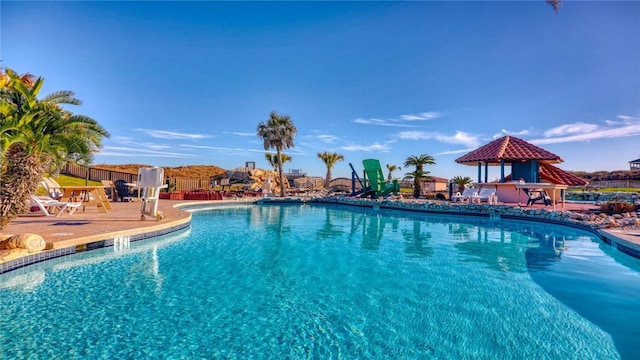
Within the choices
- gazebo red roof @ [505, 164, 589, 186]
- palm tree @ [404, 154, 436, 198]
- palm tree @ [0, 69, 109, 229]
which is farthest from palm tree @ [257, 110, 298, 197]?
palm tree @ [0, 69, 109, 229]

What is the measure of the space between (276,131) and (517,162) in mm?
16901

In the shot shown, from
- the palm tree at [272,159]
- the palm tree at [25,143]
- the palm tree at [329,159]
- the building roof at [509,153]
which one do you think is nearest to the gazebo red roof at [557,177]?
the building roof at [509,153]

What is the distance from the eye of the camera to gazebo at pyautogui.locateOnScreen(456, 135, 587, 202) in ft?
52.4

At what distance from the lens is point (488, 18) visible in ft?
47.0

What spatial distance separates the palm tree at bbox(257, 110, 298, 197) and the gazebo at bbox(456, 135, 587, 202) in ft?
43.9

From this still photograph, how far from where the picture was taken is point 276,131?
25547 millimetres

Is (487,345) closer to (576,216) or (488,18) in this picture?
(576,216)

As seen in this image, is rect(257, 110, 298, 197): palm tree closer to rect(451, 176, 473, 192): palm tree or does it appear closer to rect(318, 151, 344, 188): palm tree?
rect(318, 151, 344, 188): palm tree

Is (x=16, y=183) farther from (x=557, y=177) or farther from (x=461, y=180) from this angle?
(x=461, y=180)

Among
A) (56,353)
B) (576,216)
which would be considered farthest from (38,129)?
(576,216)

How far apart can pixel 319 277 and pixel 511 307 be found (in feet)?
8.43

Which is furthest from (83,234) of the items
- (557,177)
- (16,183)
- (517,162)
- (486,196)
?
(557,177)

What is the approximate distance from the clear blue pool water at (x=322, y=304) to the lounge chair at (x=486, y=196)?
25.2ft

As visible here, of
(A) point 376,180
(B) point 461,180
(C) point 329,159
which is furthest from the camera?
(C) point 329,159
